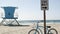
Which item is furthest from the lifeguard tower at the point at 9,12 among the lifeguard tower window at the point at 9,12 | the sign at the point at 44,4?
the sign at the point at 44,4

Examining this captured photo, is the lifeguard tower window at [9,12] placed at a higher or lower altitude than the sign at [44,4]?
lower

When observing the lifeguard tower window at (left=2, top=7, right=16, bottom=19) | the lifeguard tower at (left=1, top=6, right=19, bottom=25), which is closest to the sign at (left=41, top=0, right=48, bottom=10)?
the lifeguard tower at (left=1, top=6, right=19, bottom=25)

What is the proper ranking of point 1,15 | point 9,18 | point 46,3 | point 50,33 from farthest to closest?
point 9,18 < point 1,15 < point 50,33 < point 46,3

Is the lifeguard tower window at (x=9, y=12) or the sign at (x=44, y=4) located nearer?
the sign at (x=44, y=4)

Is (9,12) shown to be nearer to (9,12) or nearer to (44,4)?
(9,12)

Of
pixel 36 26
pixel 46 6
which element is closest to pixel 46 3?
pixel 46 6

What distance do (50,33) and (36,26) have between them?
1074mm

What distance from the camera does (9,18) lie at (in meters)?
39.4

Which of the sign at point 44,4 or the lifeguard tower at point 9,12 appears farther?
the lifeguard tower at point 9,12

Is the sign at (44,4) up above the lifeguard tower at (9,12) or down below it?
above

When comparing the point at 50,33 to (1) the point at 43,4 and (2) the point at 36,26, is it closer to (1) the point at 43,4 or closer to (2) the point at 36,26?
(2) the point at 36,26

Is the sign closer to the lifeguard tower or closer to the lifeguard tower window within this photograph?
the lifeguard tower

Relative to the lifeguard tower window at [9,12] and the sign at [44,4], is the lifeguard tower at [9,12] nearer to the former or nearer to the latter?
the lifeguard tower window at [9,12]

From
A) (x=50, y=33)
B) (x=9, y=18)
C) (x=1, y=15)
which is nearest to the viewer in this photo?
(x=50, y=33)
